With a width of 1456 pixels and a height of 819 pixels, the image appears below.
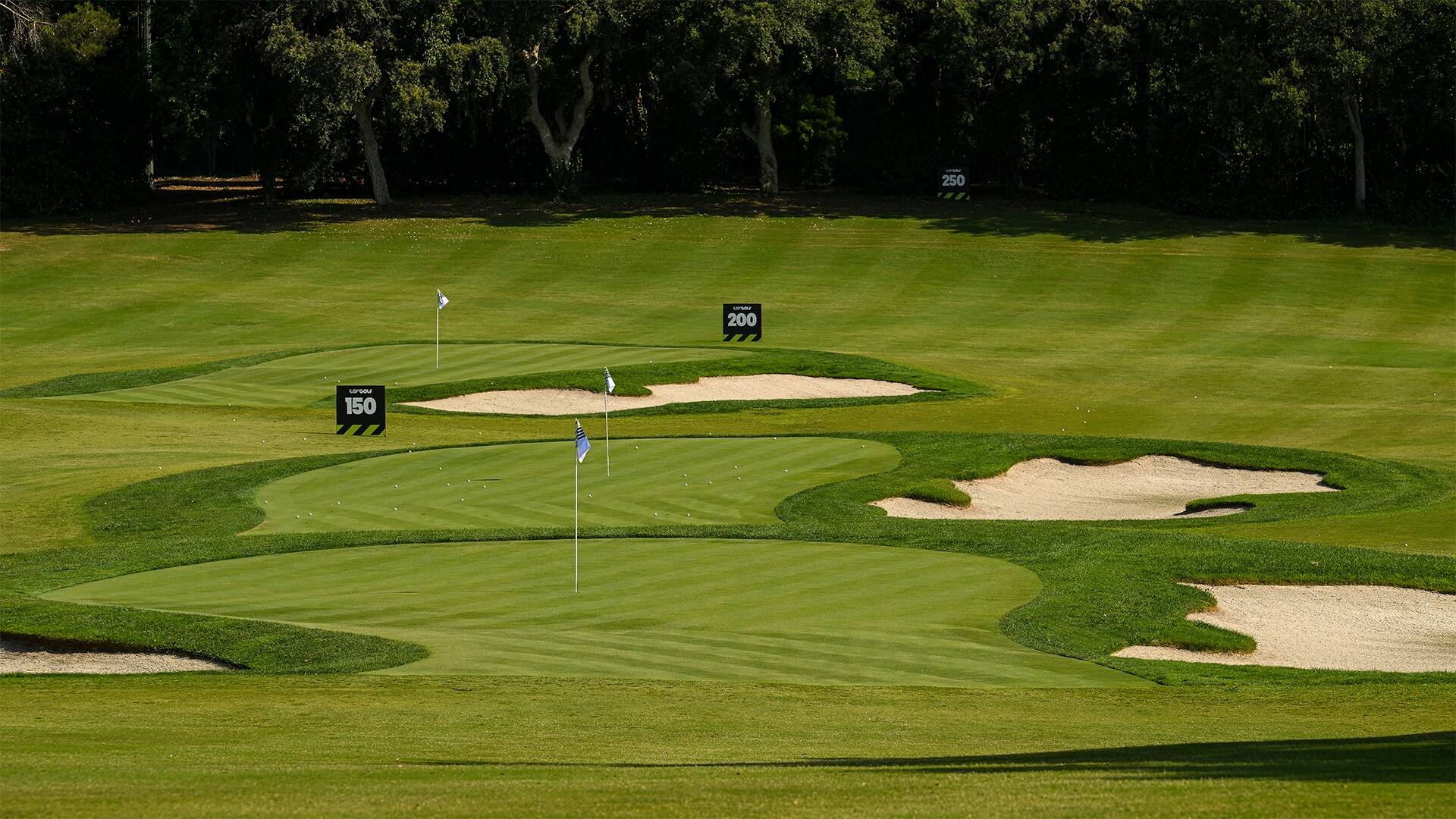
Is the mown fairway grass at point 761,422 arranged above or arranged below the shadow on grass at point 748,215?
below

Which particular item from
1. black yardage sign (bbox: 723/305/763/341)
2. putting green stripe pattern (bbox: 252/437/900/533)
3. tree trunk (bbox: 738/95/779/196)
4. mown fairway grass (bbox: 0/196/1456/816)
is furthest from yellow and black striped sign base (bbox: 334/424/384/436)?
tree trunk (bbox: 738/95/779/196)

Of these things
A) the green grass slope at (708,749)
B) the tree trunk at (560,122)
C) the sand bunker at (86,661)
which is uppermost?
the tree trunk at (560,122)

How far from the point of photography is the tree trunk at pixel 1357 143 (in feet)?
184

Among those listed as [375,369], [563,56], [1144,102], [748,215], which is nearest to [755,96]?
[748,215]

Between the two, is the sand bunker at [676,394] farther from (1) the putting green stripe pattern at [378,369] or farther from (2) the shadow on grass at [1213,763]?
(2) the shadow on grass at [1213,763]

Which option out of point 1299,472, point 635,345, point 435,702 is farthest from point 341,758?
point 635,345

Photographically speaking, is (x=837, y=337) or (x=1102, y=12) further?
(x=1102, y=12)

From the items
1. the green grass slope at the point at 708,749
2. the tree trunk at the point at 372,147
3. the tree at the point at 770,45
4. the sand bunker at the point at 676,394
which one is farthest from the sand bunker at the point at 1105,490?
the tree trunk at the point at 372,147

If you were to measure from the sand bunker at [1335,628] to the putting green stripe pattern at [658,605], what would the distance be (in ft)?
6.42

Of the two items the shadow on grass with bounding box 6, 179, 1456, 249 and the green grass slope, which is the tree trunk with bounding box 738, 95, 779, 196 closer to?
the shadow on grass with bounding box 6, 179, 1456, 249

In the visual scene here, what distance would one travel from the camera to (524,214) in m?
Answer: 61.4

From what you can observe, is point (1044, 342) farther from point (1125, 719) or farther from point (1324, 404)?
point (1125, 719)

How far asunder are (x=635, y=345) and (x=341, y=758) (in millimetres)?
30889

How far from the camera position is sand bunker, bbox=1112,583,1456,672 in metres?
15.8
